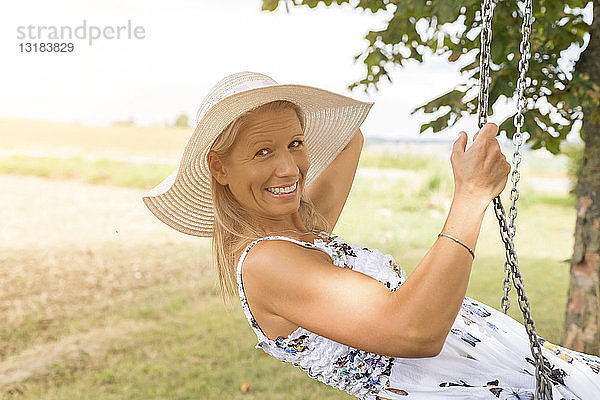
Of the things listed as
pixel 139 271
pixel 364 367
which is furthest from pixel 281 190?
pixel 139 271

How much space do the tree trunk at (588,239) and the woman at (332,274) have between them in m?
1.49

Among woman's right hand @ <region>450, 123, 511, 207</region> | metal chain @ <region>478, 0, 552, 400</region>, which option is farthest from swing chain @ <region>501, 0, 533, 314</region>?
woman's right hand @ <region>450, 123, 511, 207</region>

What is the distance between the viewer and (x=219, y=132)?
4.57 ft

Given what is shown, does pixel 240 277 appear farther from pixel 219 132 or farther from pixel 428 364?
pixel 428 364

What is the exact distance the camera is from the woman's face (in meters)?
1.36

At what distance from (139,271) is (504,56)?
450cm

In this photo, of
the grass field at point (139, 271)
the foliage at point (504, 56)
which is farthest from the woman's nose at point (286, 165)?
the grass field at point (139, 271)

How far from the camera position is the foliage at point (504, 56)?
242 cm

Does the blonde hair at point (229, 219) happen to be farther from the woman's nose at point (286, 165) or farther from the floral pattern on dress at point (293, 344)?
the floral pattern on dress at point (293, 344)

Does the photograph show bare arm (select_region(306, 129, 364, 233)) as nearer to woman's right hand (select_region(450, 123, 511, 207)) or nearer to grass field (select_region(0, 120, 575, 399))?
woman's right hand (select_region(450, 123, 511, 207))

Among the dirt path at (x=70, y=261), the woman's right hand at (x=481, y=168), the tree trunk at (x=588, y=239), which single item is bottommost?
the dirt path at (x=70, y=261)

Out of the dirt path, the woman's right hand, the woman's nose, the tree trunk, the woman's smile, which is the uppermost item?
the woman's right hand

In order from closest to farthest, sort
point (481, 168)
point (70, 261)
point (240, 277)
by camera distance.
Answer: point (481, 168) → point (240, 277) → point (70, 261)

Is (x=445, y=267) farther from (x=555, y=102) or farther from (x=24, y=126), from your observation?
(x=24, y=126)
